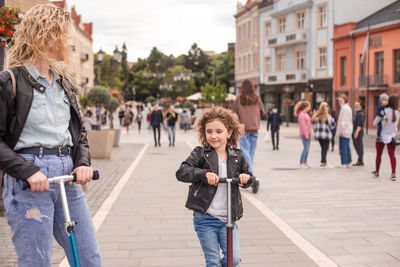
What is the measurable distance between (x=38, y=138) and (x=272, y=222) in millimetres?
4338

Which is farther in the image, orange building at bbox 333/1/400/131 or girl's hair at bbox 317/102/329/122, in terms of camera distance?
orange building at bbox 333/1/400/131

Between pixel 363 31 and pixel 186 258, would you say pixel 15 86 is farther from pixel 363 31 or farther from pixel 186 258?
pixel 363 31

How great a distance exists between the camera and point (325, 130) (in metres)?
13.0

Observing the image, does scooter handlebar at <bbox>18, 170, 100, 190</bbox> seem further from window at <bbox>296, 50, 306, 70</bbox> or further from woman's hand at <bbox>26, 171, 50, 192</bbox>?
window at <bbox>296, 50, 306, 70</bbox>

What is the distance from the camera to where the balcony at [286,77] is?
4672 cm

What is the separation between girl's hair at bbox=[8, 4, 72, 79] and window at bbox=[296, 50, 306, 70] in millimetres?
45774

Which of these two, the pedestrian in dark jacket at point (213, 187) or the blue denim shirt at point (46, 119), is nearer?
the blue denim shirt at point (46, 119)

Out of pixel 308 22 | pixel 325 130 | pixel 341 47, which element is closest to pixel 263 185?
pixel 325 130

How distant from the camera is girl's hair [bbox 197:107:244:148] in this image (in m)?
3.88

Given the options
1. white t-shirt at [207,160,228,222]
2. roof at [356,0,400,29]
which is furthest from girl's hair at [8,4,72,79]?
roof at [356,0,400,29]

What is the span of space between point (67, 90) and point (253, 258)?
2.75 m

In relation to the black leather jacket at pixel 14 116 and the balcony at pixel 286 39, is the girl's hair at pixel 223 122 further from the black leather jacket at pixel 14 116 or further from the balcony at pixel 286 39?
the balcony at pixel 286 39

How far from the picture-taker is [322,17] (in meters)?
44.8

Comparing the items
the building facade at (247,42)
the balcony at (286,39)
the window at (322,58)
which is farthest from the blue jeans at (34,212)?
the building facade at (247,42)
